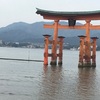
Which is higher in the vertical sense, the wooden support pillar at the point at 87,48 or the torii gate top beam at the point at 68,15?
the torii gate top beam at the point at 68,15

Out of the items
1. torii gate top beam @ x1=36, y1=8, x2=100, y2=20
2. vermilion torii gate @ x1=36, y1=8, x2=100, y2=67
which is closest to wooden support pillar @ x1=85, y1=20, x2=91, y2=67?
vermilion torii gate @ x1=36, y1=8, x2=100, y2=67

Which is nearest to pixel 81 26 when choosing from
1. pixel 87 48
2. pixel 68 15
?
pixel 68 15

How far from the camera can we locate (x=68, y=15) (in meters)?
33.1

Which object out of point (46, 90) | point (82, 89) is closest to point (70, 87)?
point (82, 89)

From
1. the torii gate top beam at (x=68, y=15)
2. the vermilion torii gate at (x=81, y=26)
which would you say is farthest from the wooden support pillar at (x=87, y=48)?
the torii gate top beam at (x=68, y=15)

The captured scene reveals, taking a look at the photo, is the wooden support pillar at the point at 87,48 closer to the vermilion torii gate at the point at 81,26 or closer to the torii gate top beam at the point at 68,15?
the vermilion torii gate at the point at 81,26

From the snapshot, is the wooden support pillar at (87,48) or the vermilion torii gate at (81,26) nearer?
the vermilion torii gate at (81,26)

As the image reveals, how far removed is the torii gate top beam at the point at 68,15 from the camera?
32062 millimetres

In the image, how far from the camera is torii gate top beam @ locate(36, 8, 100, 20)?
105 feet

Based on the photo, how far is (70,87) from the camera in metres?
17.8

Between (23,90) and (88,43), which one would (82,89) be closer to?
(23,90)

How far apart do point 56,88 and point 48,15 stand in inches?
691

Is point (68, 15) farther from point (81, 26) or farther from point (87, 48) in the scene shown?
point (87, 48)

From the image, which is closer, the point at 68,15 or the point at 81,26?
the point at 81,26
